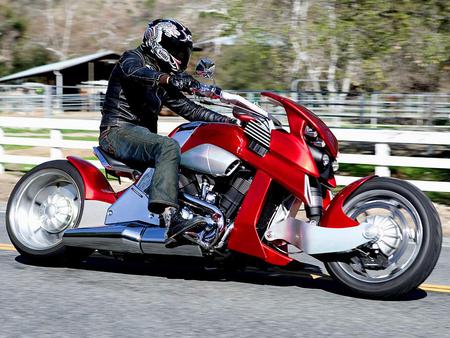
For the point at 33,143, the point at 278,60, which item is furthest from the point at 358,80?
the point at 33,143

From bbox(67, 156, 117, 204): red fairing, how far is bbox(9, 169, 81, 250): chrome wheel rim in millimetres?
119

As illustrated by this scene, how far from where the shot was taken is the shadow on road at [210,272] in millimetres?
5996

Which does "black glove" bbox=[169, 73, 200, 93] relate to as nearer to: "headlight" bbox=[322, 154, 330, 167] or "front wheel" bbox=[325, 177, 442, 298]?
"headlight" bbox=[322, 154, 330, 167]

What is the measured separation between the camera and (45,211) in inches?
267

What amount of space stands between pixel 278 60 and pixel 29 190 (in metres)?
13.6

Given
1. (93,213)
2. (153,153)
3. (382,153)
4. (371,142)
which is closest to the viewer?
(153,153)

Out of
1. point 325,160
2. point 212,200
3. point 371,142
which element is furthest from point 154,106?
point 371,142

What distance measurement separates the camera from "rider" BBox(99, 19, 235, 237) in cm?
582

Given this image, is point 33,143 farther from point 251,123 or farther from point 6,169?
point 251,123

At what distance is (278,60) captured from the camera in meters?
19.9

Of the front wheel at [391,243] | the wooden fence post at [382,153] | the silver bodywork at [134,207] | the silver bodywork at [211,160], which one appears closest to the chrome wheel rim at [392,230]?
the front wheel at [391,243]

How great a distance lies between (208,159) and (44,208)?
1.71 metres

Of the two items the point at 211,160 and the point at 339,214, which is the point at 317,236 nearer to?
the point at 339,214

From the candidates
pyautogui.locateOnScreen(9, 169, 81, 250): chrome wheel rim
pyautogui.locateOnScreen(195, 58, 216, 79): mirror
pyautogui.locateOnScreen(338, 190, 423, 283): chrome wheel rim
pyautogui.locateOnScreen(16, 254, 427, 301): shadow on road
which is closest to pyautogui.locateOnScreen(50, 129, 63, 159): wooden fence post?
pyautogui.locateOnScreen(16, 254, 427, 301): shadow on road
